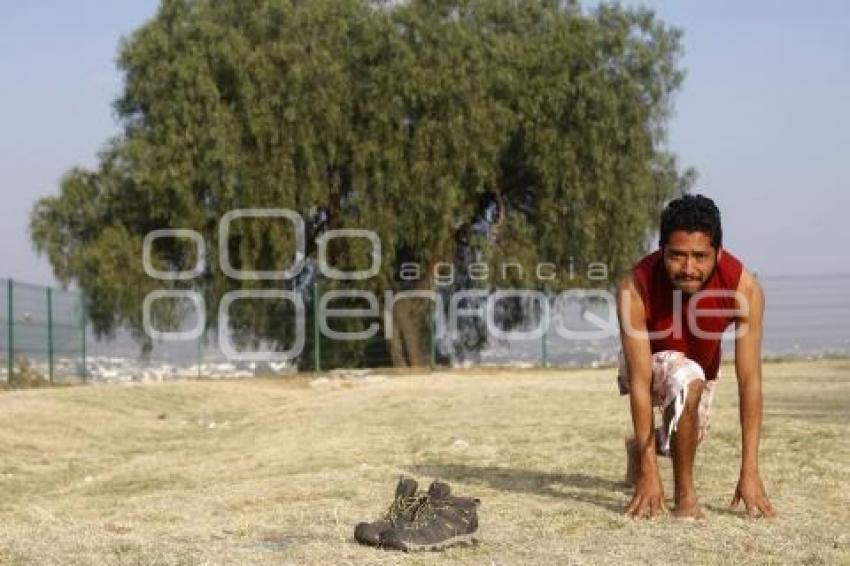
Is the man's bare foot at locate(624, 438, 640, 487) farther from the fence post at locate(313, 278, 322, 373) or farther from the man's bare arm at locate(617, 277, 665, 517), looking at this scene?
the fence post at locate(313, 278, 322, 373)

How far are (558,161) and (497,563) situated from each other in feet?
74.9

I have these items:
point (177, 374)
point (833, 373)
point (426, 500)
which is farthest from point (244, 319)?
point (426, 500)

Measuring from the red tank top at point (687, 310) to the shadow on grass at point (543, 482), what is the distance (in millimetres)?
804

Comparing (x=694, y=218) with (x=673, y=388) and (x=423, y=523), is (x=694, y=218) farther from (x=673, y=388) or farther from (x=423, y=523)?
(x=423, y=523)

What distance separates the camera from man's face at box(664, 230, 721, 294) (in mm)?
5355

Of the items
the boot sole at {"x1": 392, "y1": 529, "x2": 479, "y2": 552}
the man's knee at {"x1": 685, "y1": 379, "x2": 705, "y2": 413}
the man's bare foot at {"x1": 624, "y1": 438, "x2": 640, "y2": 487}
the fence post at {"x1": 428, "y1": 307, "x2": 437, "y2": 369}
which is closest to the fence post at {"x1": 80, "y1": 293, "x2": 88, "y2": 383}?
the fence post at {"x1": 428, "y1": 307, "x2": 437, "y2": 369}

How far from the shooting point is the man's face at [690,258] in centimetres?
536

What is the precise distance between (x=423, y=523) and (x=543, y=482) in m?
1.96

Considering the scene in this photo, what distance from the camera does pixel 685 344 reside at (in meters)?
5.66

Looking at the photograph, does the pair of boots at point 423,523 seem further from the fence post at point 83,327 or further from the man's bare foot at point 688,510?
the fence post at point 83,327

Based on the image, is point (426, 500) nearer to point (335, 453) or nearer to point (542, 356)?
point (335, 453)

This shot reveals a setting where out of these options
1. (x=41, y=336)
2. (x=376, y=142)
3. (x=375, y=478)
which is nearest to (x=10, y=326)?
(x=41, y=336)
